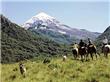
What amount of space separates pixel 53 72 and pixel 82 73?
2.45 meters

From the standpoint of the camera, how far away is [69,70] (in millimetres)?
20359

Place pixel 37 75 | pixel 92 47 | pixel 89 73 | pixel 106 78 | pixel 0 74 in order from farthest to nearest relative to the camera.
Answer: pixel 92 47, pixel 0 74, pixel 37 75, pixel 89 73, pixel 106 78

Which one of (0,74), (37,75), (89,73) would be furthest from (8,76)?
(89,73)

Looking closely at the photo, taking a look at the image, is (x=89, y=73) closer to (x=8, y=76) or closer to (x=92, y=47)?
(x=8, y=76)

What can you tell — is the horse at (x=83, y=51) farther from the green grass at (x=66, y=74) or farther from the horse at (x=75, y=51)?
the green grass at (x=66, y=74)

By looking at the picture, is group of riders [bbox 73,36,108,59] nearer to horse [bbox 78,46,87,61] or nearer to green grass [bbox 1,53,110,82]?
horse [bbox 78,46,87,61]

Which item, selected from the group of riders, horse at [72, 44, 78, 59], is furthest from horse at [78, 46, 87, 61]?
horse at [72, 44, 78, 59]

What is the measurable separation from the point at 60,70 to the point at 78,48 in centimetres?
858

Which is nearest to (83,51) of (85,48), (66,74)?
(85,48)

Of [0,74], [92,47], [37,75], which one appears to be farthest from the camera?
[92,47]

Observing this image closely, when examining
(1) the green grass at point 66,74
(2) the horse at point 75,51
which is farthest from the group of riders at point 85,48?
(1) the green grass at point 66,74

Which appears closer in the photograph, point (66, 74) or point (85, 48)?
point (66, 74)

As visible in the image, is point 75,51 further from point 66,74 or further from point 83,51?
point 66,74

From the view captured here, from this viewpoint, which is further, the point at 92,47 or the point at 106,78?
the point at 92,47
